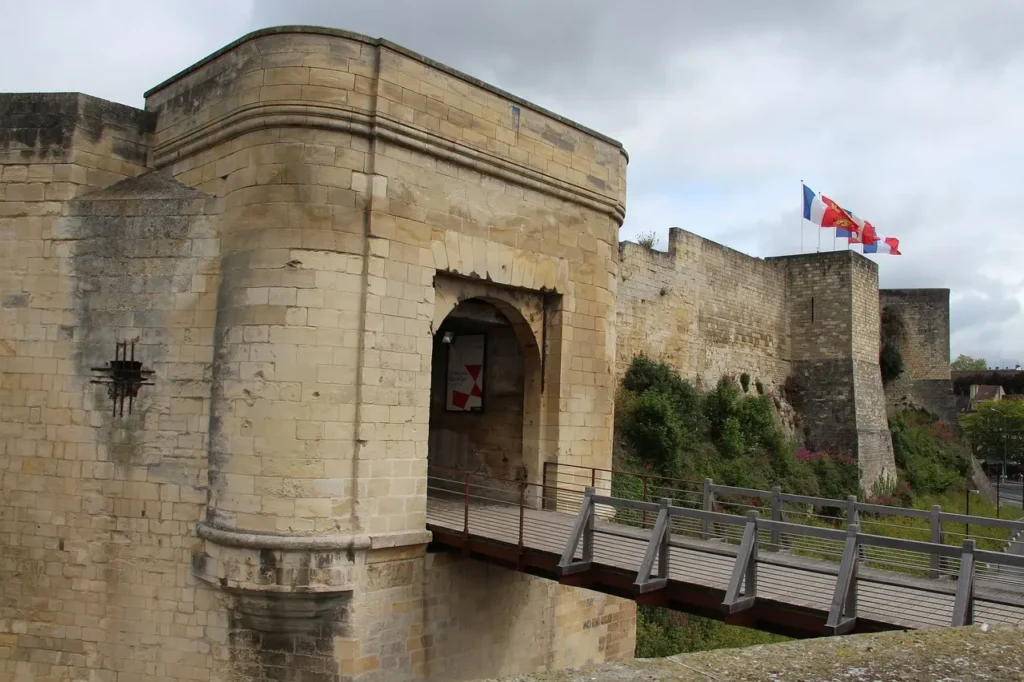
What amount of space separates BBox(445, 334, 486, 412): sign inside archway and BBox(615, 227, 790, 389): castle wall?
25.3 ft

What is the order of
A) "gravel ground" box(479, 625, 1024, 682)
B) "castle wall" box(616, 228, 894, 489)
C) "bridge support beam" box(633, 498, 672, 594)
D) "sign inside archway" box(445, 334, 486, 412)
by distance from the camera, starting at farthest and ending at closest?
"castle wall" box(616, 228, 894, 489) < "sign inside archway" box(445, 334, 486, 412) < "bridge support beam" box(633, 498, 672, 594) < "gravel ground" box(479, 625, 1024, 682)

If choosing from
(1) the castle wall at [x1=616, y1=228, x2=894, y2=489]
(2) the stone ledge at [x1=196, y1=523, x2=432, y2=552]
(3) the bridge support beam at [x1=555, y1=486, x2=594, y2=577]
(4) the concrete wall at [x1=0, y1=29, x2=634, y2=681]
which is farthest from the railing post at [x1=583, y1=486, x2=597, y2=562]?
(1) the castle wall at [x1=616, y1=228, x2=894, y2=489]

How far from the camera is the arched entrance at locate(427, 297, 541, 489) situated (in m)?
10.8

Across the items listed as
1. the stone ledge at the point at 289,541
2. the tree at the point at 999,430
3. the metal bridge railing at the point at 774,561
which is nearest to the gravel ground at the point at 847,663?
the metal bridge railing at the point at 774,561

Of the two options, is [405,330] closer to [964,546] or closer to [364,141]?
[364,141]

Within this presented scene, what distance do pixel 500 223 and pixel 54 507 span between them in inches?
228

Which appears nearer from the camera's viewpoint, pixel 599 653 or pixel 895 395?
pixel 599 653

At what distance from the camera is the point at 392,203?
28.7 ft

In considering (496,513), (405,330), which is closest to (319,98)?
(405,330)

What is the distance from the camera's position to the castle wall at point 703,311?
65.6 ft

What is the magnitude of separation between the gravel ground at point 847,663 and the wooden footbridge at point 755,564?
11.6 ft

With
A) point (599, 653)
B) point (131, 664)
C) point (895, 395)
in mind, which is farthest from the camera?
point (895, 395)

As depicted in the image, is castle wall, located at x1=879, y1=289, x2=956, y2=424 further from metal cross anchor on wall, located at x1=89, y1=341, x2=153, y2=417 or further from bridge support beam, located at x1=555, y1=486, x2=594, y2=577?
metal cross anchor on wall, located at x1=89, y1=341, x2=153, y2=417

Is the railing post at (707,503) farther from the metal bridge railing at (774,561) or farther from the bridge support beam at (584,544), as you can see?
the bridge support beam at (584,544)
